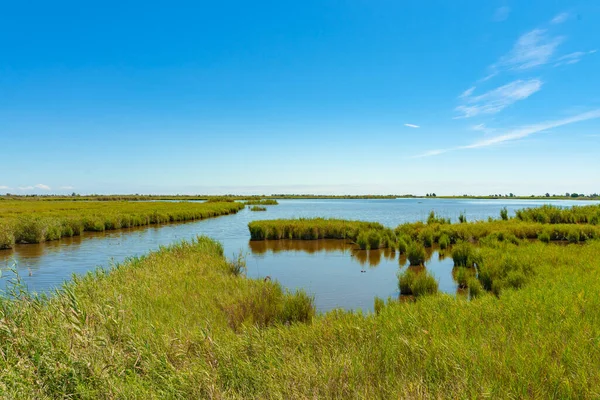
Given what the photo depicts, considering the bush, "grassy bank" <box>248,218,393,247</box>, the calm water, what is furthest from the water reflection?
"grassy bank" <box>248,218,393,247</box>

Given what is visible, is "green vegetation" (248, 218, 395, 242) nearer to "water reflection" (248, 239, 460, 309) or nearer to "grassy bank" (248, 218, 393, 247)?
"grassy bank" (248, 218, 393, 247)

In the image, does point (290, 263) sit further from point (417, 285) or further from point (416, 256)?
point (417, 285)

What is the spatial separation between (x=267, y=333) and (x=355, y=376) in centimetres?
223

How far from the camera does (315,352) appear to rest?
5.48m

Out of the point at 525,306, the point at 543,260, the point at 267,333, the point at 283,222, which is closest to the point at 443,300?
the point at 525,306

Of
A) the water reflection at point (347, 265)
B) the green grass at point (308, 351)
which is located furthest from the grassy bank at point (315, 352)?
the water reflection at point (347, 265)

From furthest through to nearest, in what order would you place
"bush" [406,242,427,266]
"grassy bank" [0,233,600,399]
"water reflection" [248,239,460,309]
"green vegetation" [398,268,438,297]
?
"bush" [406,242,427,266]
"water reflection" [248,239,460,309]
"green vegetation" [398,268,438,297]
"grassy bank" [0,233,600,399]

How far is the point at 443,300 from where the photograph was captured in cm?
809

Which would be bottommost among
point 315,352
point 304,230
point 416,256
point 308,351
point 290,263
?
point 290,263

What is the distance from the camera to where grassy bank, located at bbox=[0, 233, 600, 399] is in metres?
4.17

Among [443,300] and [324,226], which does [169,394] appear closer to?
[443,300]

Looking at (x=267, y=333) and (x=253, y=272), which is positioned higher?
(x=267, y=333)

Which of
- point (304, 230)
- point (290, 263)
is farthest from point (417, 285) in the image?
point (304, 230)

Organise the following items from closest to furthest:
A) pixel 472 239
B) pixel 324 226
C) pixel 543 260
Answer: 1. pixel 543 260
2. pixel 472 239
3. pixel 324 226
